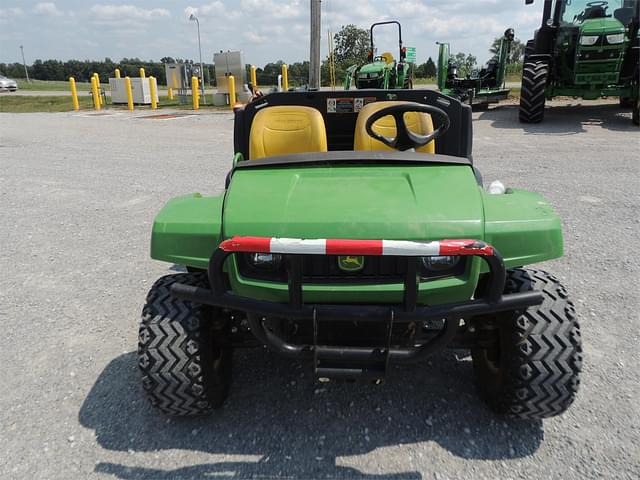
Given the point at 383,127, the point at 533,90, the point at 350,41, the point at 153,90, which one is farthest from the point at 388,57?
the point at 350,41

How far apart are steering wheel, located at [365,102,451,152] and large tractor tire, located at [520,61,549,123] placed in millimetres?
9106

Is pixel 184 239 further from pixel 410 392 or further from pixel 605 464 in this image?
pixel 605 464

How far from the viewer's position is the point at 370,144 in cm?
316

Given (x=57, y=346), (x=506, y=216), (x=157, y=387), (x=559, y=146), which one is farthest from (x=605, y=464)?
(x=559, y=146)

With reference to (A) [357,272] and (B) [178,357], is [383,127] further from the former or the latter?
(B) [178,357]

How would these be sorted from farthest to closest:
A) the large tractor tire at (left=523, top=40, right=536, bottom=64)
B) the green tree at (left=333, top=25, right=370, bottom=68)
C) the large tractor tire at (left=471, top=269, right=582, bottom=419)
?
1. the green tree at (left=333, top=25, right=370, bottom=68)
2. the large tractor tire at (left=523, top=40, right=536, bottom=64)
3. the large tractor tire at (left=471, top=269, right=582, bottom=419)

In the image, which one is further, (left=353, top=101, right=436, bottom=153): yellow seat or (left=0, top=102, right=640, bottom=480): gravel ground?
(left=353, top=101, right=436, bottom=153): yellow seat

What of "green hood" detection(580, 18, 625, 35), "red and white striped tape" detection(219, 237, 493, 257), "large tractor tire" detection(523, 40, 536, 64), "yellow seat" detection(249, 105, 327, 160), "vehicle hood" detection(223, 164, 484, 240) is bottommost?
"red and white striped tape" detection(219, 237, 493, 257)

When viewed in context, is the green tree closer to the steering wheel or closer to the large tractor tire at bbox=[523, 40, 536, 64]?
the large tractor tire at bbox=[523, 40, 536, 64]

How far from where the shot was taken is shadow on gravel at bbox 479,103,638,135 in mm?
10662

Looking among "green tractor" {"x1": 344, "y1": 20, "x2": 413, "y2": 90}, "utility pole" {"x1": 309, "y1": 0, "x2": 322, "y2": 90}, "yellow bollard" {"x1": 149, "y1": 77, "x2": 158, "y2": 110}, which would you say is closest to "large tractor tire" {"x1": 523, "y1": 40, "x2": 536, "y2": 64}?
"green tractor" {"x1": 344, "y1": 20, "x2": 413, "y2": 90}

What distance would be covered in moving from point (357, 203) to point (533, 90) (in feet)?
33.8

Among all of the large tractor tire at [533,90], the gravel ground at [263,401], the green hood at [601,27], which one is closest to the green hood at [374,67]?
the large tractor tire at [533,90]

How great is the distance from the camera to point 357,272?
2.01 metres
